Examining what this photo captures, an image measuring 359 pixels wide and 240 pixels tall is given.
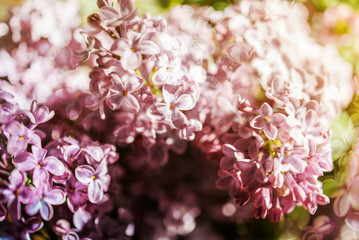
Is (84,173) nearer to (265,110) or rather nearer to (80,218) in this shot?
(80,218)

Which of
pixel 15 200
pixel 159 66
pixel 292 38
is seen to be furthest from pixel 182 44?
pixel 15 200

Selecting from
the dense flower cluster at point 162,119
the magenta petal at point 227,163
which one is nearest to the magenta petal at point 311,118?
the dense flower cluster at point 162,119

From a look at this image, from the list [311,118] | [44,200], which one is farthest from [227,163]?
[44,200]

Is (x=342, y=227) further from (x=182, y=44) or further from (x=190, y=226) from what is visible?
(x=182, y=44)

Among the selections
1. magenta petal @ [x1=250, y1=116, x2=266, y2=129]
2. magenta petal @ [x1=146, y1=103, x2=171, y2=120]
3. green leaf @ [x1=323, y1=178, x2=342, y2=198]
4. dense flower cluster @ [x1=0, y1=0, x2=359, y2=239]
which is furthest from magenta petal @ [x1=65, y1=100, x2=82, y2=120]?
green leaf @ [x1=323, y1=178, x2=342, y2=198]

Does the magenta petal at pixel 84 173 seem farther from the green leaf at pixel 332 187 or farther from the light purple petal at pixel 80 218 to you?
the green leaf at pixel 332 187
